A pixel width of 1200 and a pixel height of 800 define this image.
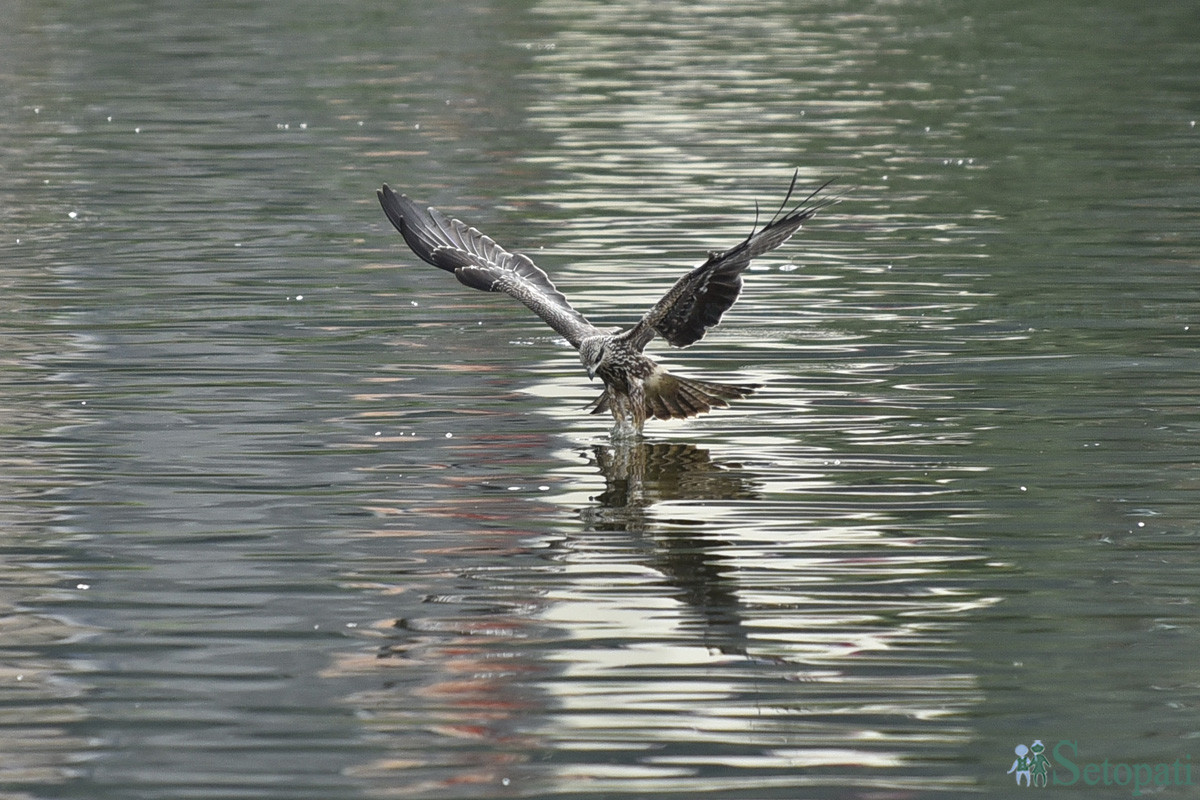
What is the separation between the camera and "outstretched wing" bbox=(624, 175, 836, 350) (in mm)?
10391

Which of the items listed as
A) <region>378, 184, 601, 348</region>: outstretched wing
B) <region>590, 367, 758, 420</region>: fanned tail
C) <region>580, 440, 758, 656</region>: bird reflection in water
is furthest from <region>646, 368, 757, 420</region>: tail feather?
<region>378, 184, 601, 348</region>: outstretched wing

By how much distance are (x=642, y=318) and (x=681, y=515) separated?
1.75 m

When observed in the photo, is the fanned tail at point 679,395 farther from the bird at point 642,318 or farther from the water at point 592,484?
the water at point 592,484

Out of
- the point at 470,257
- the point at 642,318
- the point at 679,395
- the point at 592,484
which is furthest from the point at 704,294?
the point at 470,257

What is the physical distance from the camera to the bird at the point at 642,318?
1077 centimetres

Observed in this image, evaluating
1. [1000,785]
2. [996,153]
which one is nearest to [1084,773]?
[1000,785]

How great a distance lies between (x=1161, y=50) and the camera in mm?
34000

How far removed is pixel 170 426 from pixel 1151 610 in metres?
6.13

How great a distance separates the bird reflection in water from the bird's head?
0.50m

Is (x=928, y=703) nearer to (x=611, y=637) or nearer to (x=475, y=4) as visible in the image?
(x=611, y=637)

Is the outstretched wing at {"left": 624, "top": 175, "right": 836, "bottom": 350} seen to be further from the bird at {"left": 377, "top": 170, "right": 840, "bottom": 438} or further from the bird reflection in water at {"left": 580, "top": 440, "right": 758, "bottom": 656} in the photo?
the bird reflection in water at {"left": 580, "top": 440, "right": 758, "bottom": 656}

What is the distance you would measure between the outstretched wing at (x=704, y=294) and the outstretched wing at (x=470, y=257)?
1.18 metres

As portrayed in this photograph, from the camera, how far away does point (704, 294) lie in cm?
1104

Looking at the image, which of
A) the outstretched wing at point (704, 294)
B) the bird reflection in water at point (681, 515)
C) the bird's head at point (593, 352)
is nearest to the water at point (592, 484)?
the bird reflection in water at point (681, 515)
